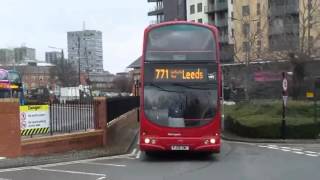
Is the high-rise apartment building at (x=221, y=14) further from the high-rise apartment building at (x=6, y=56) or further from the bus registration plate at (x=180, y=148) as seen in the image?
the bus registration plate at (x=180, y=148)

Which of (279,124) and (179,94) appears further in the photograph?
(279,124)

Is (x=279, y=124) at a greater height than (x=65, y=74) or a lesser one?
lesser

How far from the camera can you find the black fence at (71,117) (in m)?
21.6

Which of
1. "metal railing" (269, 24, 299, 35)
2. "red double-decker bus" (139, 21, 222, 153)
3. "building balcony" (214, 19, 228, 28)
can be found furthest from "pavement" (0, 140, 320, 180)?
"building balcony" (214, 19, 228, 28)

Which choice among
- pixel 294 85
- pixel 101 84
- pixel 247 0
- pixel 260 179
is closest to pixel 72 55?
pixel 101 84

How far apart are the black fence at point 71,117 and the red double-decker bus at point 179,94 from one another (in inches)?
168

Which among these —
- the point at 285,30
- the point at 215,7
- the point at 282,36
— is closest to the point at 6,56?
the point at 215,7

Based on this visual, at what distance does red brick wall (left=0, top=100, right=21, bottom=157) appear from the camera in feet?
60.7

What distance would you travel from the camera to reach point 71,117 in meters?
22.8

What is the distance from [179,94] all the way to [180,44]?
1.59 m

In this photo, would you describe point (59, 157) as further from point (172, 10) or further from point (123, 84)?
point (123, 84)

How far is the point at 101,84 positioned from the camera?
141 m

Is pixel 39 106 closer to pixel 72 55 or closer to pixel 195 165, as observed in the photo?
pixel 195 165

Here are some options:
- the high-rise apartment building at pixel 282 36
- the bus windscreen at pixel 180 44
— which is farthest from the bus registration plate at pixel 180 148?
the high-rise apartment building at pixel 282 36
